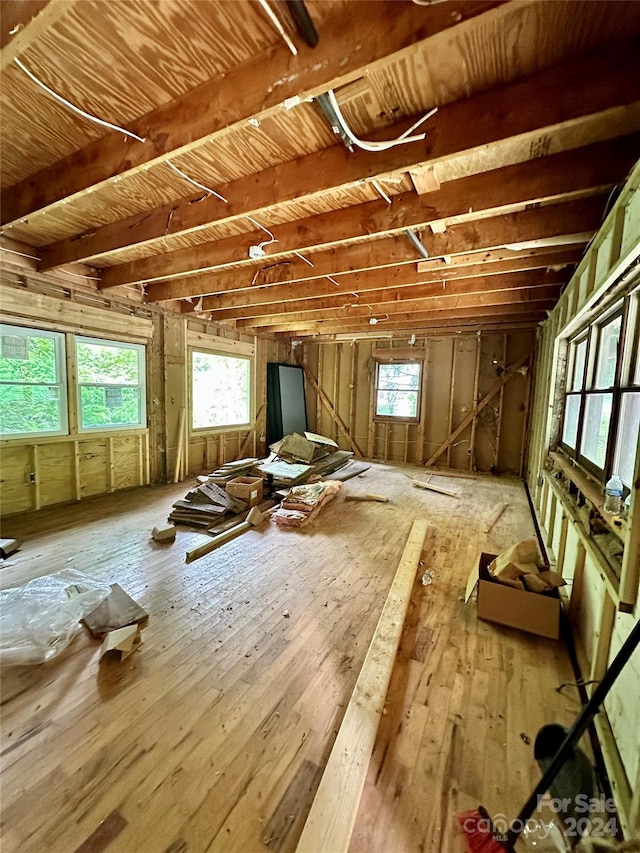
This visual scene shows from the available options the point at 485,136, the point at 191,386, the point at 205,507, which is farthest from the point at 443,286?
the point at 191,386

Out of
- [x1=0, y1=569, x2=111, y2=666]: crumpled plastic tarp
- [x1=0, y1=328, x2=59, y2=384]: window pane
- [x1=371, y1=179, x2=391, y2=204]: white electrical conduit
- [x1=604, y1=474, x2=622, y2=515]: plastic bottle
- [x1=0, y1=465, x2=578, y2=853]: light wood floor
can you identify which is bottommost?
[x1=0, y1=465, x2=578, y2=853]: light wood floor

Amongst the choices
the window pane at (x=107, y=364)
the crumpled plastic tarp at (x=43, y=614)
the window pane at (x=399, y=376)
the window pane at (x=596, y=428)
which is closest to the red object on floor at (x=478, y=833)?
the window pane at (x=596, y=428)

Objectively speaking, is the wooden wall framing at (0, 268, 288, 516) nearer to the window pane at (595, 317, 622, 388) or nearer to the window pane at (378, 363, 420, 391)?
the window pane at (378, 363, 420, 391)

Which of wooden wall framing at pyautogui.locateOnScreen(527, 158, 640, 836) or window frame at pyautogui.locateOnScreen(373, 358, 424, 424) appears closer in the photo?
wooden wall framing at pyautogui.locateOnScreen(527, 158, 640, 836)

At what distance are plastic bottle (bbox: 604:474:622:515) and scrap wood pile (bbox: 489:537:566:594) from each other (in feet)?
1.87

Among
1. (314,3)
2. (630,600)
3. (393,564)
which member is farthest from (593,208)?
(393,564)

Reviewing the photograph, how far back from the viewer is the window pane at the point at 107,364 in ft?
13.1

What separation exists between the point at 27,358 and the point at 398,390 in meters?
6.10

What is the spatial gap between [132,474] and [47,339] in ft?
6.73

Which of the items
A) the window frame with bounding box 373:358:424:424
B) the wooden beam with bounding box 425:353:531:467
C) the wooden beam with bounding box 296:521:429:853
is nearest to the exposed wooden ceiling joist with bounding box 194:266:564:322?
the window frame with bounding box 373:358:424:424

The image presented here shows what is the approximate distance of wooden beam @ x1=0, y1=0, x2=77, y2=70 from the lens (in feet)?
3.48

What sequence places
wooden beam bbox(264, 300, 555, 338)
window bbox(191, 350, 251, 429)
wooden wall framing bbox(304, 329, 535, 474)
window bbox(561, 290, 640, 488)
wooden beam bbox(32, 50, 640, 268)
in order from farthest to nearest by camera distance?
wooden wall framing bbox(304, 329, 535, 474) < window bbox(191, 350, 251, 429) < wooden beam bbox(264, 300, 555, 338) < window bbox(561, 290, 640, 488) < wooden beam bbox(32, 50, 640, 268)

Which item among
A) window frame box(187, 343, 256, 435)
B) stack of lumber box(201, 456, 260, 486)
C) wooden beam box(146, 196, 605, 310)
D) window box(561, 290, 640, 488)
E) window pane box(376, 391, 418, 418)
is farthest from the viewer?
window pane box(376, 391, 418, 418)

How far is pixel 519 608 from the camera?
1984mm
